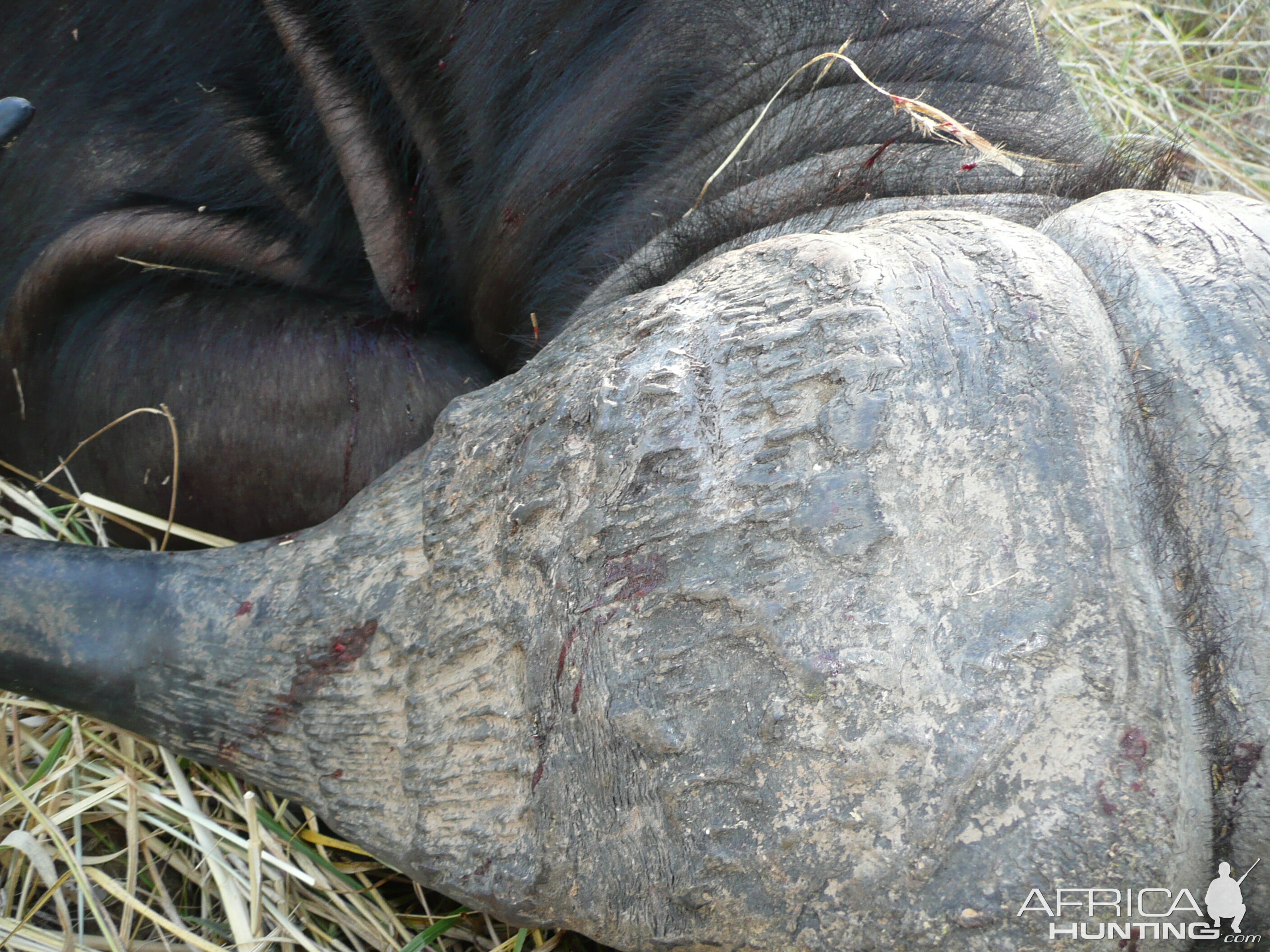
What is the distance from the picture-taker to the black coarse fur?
118 cm

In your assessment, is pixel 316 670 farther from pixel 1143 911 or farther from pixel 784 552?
pixel 1143 911

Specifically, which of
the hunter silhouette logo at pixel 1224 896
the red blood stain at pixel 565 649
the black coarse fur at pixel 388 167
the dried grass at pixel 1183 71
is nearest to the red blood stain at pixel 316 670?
the red blood stain at pixel 565 649

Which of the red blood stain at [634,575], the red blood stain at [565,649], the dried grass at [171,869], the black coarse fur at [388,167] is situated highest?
the black coarse fur at [388,167]

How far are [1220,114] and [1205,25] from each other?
361 mm

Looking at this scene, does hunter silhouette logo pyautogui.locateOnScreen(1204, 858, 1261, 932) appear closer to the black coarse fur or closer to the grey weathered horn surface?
the grey weathered horn surface

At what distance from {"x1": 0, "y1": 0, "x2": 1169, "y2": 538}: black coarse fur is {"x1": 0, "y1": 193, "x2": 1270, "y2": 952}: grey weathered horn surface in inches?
14.9

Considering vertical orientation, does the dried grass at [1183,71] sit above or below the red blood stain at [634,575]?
below

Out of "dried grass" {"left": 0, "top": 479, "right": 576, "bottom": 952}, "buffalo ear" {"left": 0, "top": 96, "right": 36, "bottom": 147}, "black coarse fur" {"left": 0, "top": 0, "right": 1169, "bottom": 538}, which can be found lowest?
"dried grass" {"left": 0, "top": 479, "right": 576, "bottom": 952}

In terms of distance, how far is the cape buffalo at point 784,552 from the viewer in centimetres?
65

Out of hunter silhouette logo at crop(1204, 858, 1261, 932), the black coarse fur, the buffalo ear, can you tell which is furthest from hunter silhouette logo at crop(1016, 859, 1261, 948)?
the buffalo ear

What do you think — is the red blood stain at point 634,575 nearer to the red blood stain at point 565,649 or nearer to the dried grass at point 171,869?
the red blood stain at point 565,649

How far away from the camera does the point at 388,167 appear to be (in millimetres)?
1329

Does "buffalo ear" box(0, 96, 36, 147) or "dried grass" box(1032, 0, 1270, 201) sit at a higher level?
"buffalo ear" box(0, 96, 36, 147)

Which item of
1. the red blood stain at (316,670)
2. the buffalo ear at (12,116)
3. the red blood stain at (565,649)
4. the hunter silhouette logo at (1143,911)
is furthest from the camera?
the buffalo ear at (12,116)
